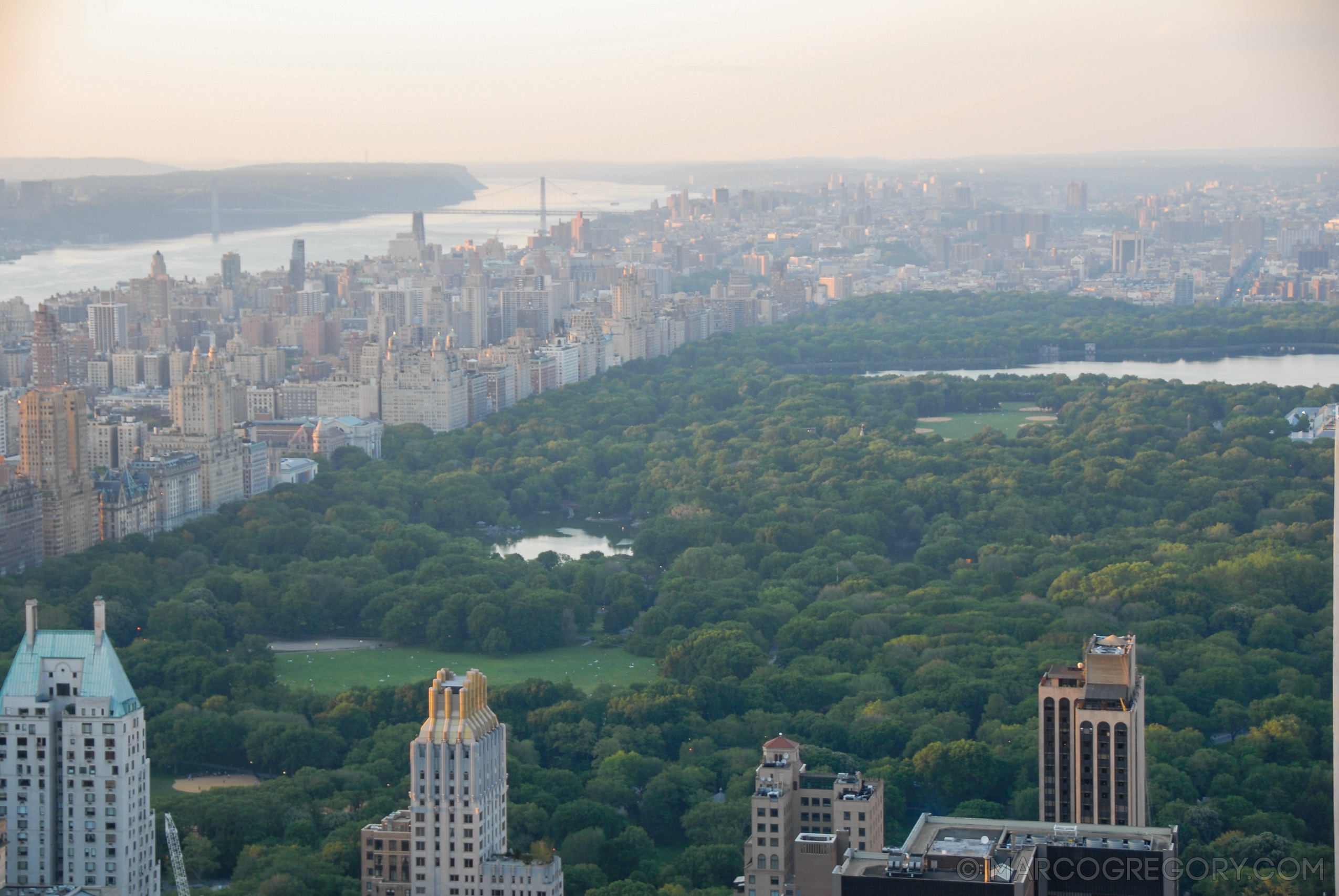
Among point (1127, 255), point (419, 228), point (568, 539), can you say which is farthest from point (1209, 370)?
point (419, 228)

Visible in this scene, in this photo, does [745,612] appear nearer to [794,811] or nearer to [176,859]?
[794,811]

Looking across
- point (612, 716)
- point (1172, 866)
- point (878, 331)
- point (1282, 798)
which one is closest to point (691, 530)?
point (612, 716)

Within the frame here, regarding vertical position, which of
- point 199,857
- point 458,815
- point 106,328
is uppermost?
point 458,815

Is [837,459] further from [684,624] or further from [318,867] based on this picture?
[318,867]

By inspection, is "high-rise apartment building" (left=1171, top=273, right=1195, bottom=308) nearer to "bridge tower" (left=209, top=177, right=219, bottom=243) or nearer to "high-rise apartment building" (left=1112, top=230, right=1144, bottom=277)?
"high-rise apartment building" (left=1112, top=230, right=1144, bottom=277)

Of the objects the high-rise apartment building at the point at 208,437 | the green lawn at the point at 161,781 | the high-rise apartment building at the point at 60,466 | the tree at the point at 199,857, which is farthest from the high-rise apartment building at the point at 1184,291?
the tree at the point at 199,857
